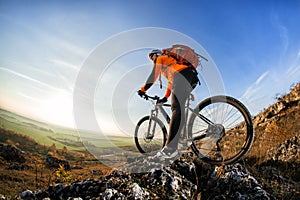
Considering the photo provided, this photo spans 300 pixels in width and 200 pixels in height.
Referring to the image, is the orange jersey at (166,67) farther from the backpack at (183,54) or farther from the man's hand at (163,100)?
the man's hand at (163,100)

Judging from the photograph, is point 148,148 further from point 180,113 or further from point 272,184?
point 272,184

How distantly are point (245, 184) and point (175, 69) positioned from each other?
8.44ft

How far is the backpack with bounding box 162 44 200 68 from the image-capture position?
468 centimetres

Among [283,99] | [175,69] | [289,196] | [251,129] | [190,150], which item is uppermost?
[283,99]

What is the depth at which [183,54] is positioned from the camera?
4695 millimetres

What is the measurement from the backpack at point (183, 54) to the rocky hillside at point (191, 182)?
203 centimetres

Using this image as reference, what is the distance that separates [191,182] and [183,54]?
2541 millimetres

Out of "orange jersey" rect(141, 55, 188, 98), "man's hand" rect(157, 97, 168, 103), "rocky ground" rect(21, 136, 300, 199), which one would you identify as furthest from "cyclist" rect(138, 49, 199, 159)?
"man's hand" rect(157, 97, 168, 103)

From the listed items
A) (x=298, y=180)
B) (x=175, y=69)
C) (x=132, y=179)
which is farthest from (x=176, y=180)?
(x=298, y=180)

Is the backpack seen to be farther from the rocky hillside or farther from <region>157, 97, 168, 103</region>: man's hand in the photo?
the rocky hillside

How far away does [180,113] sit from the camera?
4.69m

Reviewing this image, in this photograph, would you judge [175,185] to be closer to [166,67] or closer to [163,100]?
[166,67]

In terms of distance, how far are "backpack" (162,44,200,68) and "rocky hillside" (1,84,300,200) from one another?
2029 mm

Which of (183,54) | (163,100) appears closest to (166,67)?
(183,54)
